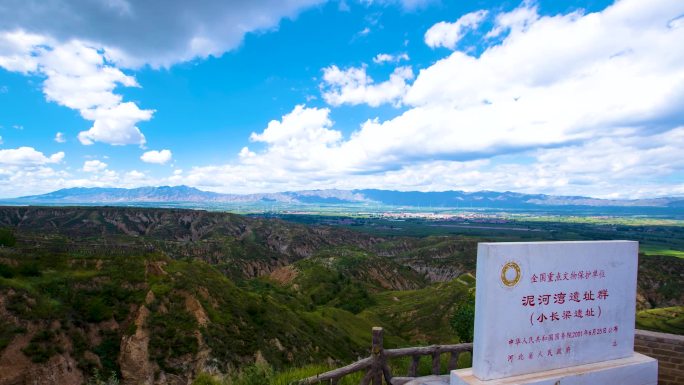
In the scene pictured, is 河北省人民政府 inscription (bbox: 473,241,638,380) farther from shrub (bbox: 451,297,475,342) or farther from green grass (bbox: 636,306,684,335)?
green grass (bbox: 636,306,684,335)

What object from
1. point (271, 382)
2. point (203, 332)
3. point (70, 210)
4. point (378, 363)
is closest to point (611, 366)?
point (378, 363)

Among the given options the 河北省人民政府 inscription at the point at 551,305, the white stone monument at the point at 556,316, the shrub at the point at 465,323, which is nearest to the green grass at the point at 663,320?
the shrub at the point at 465,323

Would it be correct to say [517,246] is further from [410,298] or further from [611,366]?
[410,298]

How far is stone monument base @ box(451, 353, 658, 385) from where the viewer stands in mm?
8492

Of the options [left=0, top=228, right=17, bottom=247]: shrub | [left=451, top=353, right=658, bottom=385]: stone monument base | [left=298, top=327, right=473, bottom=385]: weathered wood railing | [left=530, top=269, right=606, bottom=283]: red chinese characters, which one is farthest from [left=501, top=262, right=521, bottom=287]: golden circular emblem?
[left=0, top=228, right=17, bottom=247]: shrub

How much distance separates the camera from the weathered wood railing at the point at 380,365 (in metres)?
9.84

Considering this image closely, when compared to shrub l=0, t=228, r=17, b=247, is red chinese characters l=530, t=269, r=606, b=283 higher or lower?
higher

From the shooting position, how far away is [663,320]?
5922 centimetres

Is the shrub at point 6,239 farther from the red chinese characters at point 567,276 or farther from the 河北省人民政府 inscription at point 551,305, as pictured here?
the red chinese characters at point 567,276

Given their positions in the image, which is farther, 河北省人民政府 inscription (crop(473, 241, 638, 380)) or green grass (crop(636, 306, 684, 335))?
green grass (crop(636, 306, 684, 335))

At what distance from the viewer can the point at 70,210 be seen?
148 m

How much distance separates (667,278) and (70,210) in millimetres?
188143

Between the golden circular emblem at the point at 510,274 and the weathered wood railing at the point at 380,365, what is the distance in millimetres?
3460

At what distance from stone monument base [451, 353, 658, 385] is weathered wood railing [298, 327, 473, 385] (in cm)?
220
